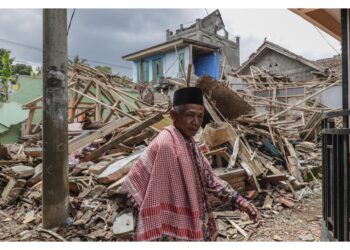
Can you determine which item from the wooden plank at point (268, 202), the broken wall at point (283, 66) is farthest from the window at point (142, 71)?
the wooden plank at point (268, 202)

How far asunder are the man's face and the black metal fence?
899mm

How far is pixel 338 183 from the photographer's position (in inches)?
79.6

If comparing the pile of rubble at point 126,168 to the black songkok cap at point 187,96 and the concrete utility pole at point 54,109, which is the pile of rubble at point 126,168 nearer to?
the concrete utility pole at point 54,109

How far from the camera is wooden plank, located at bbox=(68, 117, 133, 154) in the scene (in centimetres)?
562

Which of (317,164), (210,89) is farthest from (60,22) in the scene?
(317,164)

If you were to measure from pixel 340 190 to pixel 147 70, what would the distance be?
62.4 feet

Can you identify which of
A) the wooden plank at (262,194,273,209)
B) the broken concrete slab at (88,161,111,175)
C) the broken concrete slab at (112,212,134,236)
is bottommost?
the wooden plank at (262,194,273,209)

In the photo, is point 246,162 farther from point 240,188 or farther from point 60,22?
point 60,22

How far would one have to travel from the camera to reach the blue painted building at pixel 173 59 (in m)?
17.6

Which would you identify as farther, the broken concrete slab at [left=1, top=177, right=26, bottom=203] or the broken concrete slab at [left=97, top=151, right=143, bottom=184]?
the broken concrete slab at [left=1, top=177, right=26, bottom=203]

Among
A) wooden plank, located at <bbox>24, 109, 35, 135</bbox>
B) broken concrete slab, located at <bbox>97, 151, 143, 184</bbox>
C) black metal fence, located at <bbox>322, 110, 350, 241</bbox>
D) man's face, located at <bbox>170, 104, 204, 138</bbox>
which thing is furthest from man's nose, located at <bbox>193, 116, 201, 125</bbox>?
wooden plank, located at <bbox>24, 109, 35, 135</bbox>

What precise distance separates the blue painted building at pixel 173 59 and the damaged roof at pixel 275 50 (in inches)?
85.9

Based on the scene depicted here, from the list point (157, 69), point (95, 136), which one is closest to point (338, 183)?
point (95, 136)

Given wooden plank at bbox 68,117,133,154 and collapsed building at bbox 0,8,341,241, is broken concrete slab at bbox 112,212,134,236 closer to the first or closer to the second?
collapsed building at bbox 0,8,341,241
